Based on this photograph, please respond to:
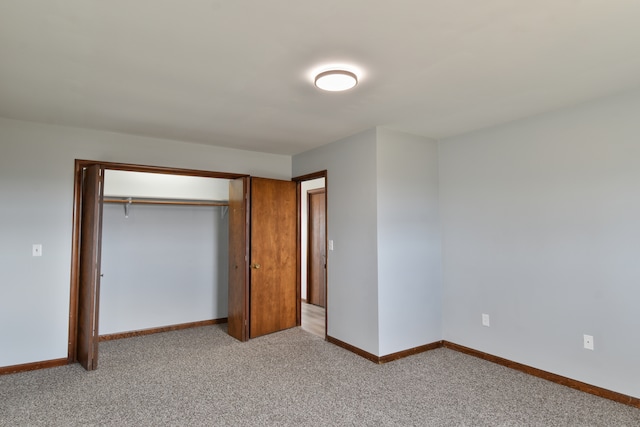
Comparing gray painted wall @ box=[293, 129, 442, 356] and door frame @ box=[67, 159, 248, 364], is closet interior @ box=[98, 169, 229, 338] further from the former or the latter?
gray painted wall @ box=[293, 129, 442, 356]

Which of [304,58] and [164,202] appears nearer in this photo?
[304,58]

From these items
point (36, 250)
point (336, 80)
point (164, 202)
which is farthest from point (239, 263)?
point (336, 80)

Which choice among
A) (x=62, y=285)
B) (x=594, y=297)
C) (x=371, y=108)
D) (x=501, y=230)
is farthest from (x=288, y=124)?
(x=594, y=297)

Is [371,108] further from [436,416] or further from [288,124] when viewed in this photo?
[436,416]

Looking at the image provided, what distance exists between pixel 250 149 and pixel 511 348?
368 centimetres

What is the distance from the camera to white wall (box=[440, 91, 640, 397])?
269cm

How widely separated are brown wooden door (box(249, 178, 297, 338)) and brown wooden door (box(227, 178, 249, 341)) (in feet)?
0.28

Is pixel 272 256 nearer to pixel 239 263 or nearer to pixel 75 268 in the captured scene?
pixel 239 263

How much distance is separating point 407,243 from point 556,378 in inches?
67.6

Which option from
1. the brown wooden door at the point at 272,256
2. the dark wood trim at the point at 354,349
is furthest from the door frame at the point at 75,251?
the dark wood trim at the point at 354,349

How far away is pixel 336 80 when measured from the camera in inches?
92.9

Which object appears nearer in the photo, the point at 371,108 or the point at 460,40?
the point at 460,40

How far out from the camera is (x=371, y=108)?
3055 millimetres

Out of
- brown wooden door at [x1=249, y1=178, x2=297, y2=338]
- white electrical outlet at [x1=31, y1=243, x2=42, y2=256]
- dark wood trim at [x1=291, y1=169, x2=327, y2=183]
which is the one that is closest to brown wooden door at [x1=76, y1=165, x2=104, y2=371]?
white electrical outlet at [x1=31, y1=243, x2=42, y2=256]
